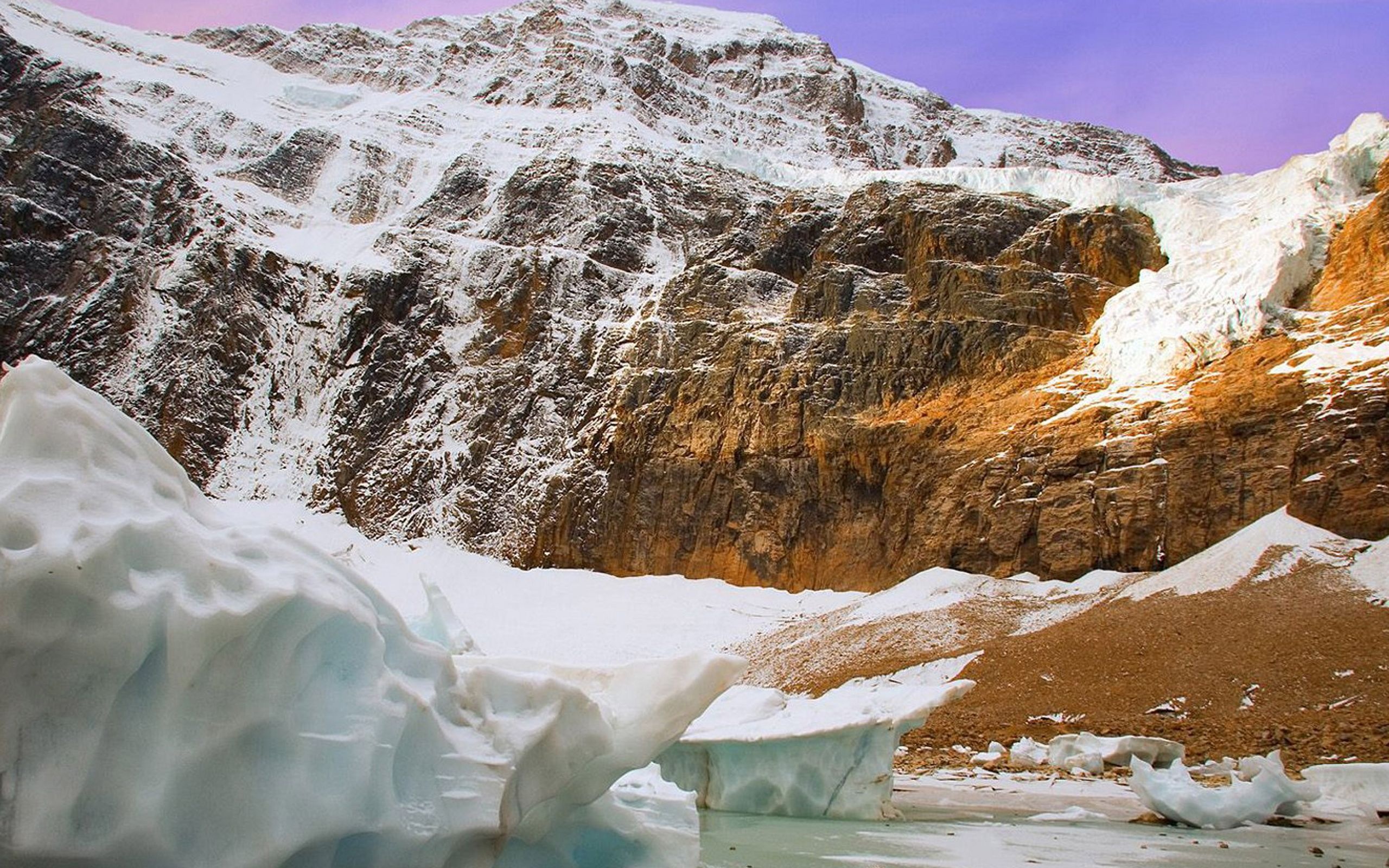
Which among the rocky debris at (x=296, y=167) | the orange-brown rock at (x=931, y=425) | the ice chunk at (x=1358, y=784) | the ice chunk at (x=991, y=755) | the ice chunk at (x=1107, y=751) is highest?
the rocky debris at (x=296, y=167)

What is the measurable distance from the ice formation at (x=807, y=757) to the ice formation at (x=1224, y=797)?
1748mm

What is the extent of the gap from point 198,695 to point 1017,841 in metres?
5.75

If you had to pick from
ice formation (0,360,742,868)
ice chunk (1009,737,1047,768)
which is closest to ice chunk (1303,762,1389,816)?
ice chunk (1009,737,1047,768)

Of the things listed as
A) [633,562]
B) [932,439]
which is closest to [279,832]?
[932,439]

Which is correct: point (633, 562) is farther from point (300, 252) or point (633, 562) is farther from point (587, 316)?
point (300, 252)

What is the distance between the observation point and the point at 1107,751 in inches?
457

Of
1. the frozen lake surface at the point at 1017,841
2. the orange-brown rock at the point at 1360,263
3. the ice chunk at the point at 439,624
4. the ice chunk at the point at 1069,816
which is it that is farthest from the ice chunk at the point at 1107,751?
the orange-brown rock at the point at 1360,263

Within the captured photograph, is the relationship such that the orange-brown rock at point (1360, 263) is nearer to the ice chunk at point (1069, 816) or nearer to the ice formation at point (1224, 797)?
the ice formation at point (1224, 797)

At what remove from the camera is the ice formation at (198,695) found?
281 centimetres

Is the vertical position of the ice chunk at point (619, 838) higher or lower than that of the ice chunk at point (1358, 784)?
lower

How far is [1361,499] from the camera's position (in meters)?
19.2

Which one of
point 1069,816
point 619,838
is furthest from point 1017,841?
point 619,838

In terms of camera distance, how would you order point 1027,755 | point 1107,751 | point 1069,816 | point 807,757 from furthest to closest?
point 1027,755 < point 1107,751 < point 807,757 < point 1069,816

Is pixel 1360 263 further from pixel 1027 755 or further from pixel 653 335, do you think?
pixel 653 335
